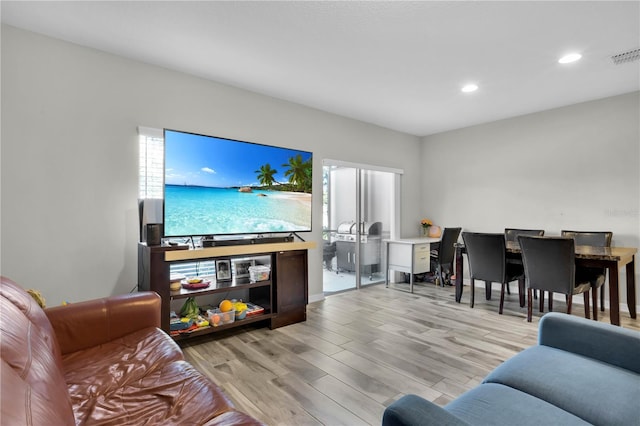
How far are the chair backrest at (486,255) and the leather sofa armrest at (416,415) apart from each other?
3184 mm

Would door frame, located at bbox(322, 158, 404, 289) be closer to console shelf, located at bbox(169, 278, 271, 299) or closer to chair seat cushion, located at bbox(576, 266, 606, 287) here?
console shelf, located at bbox(169, 278, 271, 299)

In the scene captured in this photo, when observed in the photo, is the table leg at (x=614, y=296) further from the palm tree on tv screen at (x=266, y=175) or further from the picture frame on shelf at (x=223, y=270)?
the picture frame on shelf at (x=223, y=270)

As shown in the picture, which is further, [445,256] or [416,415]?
[445,256]

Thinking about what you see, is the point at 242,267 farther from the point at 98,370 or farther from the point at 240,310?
the point at 98,370

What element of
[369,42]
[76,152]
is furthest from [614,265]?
[76,152]

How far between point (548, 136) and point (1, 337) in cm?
558

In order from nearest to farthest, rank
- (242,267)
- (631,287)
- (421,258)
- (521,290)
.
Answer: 1. (242,267)
2. (631,287)
3. (521,290)
4. (421,258)

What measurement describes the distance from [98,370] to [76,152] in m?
1.93

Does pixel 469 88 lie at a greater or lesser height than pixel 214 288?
greater

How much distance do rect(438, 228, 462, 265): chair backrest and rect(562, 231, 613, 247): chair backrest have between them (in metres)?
1.36

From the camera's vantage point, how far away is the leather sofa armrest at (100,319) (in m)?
1.72

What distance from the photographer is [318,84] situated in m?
3.51

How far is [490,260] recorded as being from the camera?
375cm

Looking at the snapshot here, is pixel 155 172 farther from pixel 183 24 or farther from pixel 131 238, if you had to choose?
pixel 183 24
